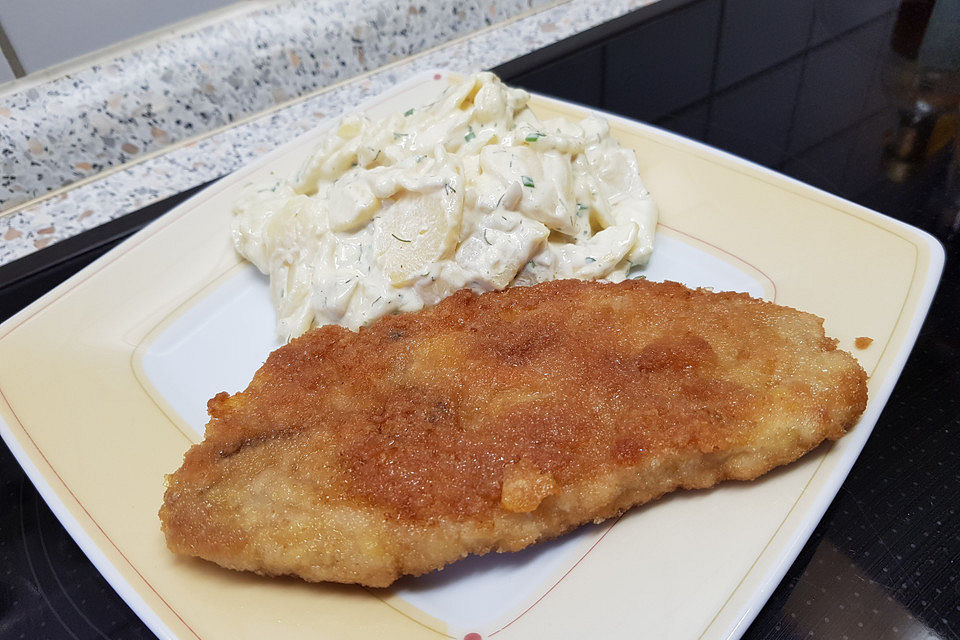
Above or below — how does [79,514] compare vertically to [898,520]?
above

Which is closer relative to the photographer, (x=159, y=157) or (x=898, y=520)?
(x=898, y=520)

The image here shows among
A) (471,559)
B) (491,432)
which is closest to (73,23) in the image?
(491,432)

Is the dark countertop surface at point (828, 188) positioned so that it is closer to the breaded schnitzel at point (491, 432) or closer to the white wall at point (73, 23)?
the breaded schnitzel at point (491, 432)

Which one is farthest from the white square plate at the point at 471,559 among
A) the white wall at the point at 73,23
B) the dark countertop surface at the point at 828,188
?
the white wall at the point at 73,23

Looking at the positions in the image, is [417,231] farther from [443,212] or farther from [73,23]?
[73,23]

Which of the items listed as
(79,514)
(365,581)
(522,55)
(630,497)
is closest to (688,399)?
(630,497)

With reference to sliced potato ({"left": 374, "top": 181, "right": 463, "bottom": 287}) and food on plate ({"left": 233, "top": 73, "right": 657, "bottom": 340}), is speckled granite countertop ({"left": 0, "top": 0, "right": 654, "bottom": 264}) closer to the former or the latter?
food on plate ({"left": 233, "top": 73, "right": 657, "bottom": 340})

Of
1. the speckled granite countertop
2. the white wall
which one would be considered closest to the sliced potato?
the speckled granite countertop

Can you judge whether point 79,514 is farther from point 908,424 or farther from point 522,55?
point 522,55
